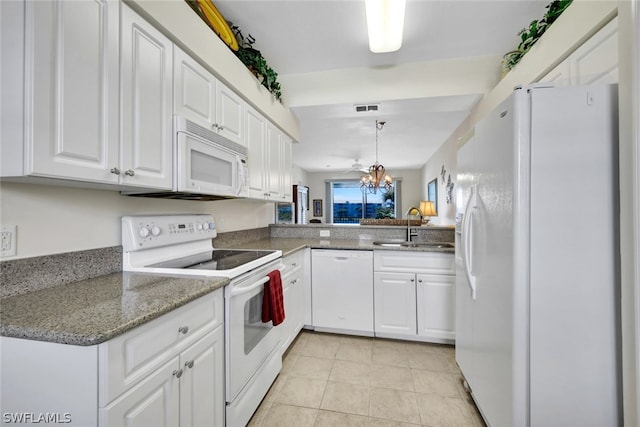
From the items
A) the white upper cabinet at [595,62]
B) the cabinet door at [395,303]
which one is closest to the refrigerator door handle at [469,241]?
the white upper cabinet at [595,62]

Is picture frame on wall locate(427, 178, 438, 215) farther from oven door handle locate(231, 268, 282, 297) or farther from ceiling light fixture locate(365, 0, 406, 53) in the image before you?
oven door handle locate(231, 268, 282, 297)

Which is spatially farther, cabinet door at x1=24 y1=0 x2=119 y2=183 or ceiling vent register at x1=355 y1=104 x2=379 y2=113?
ceiling vent register at x1=355 y1=104 x2=379 y2=113

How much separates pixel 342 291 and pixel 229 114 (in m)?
1.81

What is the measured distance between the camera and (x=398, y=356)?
7.47 feet

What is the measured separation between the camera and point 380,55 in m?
2.46

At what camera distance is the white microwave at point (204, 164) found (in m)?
1.39

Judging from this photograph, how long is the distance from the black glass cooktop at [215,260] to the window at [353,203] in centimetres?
711

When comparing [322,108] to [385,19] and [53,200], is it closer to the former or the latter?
[385,19]

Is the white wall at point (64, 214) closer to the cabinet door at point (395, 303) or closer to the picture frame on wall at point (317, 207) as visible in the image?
the cabinet door at point (395, 303)

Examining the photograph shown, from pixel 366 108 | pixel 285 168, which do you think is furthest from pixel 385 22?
pixel 285 168

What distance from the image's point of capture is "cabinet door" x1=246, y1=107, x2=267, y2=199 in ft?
7.03

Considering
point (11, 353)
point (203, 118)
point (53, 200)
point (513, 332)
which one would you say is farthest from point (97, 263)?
point (513, 332)

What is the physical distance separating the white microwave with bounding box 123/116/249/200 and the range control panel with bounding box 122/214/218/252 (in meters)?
0.15

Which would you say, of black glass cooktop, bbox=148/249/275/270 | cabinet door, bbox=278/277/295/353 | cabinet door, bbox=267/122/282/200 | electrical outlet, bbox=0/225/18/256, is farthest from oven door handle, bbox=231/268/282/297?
cabinet door, bbox=267/122/282/200
